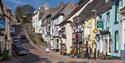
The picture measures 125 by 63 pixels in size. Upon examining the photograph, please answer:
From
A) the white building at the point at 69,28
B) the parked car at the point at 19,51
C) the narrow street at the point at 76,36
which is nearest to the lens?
the narrow street at the point at 76,36

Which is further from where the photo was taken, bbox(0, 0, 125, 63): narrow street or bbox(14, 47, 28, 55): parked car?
bbox(14, 47, 28, 55): parked car

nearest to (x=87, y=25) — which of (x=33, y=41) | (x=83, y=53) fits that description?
(x=83, y=53)

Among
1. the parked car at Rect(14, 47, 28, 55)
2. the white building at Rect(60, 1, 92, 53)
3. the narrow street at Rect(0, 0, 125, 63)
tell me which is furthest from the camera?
the white building at Rect(60, 1, 92, 53)

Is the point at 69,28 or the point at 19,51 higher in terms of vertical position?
the point at 69,28

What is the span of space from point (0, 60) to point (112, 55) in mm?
15964

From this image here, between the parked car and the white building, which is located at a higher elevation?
the white building

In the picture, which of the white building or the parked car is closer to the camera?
the parked car

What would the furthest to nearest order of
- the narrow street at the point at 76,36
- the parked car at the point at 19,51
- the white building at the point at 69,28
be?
1. the white building at the point at 69,28
2. the parked car at the point at 19,51
3. the narrow street at the point at 76,36

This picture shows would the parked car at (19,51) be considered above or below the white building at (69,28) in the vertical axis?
below

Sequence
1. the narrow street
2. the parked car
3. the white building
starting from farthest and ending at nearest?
the white building → the parked car → the narrow street

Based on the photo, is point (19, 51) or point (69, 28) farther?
point (69, 28)

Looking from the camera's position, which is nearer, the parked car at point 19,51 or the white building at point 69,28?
the parked car at point 19,51

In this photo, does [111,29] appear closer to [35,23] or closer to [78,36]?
[78,36]

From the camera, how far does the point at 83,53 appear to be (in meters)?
66.2
